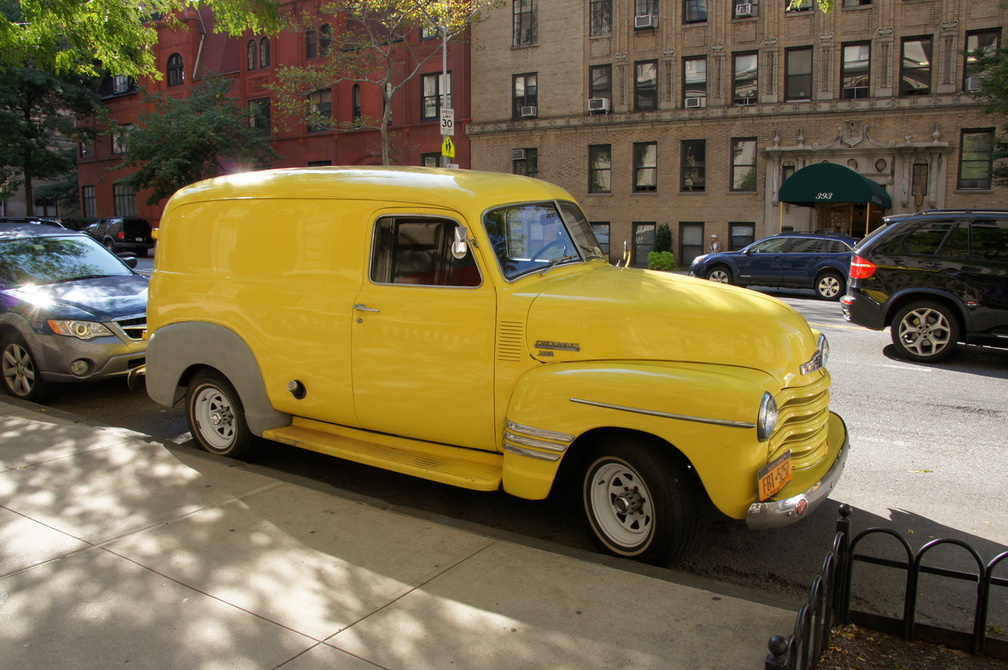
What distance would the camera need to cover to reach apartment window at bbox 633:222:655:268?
3156 centimetres

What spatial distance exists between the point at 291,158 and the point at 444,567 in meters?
38.7

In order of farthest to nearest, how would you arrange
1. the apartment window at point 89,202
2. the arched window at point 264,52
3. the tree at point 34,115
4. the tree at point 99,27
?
1. the apartment window at point 89,202
2. the arched window at point 264,52
3. the tree at point 34,115
4. the tree at point 99,27

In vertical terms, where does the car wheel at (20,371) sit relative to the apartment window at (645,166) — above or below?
below

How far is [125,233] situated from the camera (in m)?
37.3

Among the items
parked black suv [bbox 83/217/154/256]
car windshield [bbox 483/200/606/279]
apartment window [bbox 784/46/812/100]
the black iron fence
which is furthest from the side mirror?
parked black suv [bbox 83/217/154/256]

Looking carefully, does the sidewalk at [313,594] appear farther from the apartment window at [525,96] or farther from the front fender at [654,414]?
the apartment window at [525,96]

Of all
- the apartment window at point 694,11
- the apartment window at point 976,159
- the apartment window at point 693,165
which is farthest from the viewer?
the apartment window at point 693,165

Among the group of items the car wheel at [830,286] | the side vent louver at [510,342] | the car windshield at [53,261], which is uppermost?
the car windshield at [53,261]

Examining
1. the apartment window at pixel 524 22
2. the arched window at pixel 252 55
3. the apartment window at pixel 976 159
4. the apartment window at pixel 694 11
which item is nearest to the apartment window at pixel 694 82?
the apartment window at pixel 694 11

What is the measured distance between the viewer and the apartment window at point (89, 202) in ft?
166

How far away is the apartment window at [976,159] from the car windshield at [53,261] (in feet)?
85.9

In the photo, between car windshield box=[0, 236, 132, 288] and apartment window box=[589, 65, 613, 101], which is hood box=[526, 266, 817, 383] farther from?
apartment window box=[589, 65, 613, 101]

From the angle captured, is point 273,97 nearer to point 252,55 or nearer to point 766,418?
point 252,55

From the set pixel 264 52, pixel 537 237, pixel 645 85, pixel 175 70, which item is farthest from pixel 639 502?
pixel 175 70
